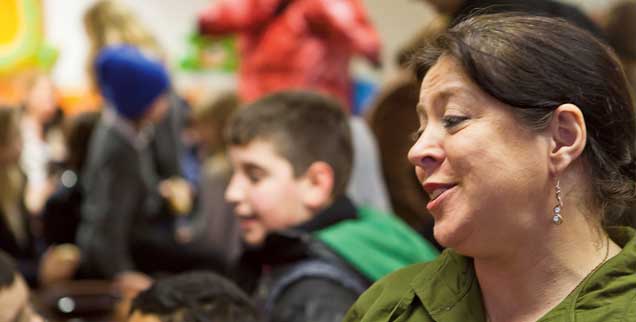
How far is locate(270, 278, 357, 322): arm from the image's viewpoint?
205 cm

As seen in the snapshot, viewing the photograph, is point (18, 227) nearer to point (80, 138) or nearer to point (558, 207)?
point (80, 138)

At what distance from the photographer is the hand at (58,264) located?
4.14 m

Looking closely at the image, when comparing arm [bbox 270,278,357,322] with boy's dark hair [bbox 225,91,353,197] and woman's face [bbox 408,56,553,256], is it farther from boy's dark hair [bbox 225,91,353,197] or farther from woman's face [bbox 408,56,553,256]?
woman's face [bbox 408,56,553,256]

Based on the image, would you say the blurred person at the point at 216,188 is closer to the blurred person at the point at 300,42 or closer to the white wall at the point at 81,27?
the blurred person at the point at 300,42

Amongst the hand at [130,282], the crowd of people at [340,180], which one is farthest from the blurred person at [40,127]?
the hand at [130,282]

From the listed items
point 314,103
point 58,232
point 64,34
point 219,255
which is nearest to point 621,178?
point 314,103

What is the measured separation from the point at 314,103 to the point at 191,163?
99.4 inches

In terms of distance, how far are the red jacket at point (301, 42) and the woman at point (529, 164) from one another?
2.20 metres

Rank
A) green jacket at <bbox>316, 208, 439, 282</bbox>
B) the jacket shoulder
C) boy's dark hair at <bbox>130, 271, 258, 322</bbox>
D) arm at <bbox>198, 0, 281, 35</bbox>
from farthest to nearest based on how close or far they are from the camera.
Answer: arm at <bbox>198, 0, 281, 35</bbox>
green jacket at <bbox>316, 208, 439, 282</bbox>
boy's dark hair at <bbox>130, 271, 258, 322</bbox>
the jacket shoulder

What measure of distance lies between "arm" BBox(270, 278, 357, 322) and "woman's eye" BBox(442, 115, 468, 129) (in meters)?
0.75

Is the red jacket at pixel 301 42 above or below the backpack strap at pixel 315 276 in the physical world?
above

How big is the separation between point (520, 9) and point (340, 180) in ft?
2.89

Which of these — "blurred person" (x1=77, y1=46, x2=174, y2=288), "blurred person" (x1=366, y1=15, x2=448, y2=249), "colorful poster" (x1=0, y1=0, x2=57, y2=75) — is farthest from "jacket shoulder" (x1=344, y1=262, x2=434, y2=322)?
"colorful poster" (x1=0, y1=0, x2=57, y2=75)

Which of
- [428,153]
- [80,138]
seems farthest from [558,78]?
[80,138]
